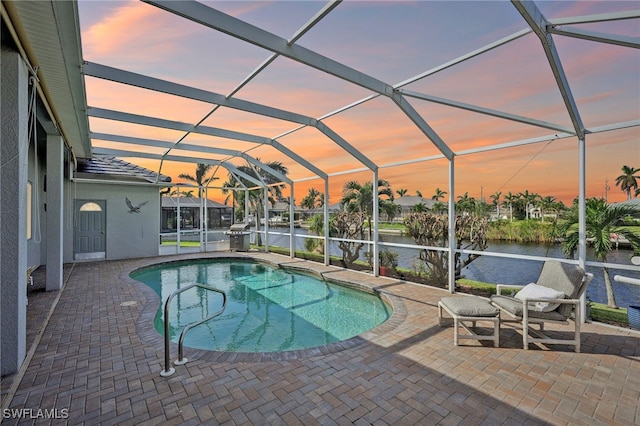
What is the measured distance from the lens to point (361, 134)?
25.8 feet

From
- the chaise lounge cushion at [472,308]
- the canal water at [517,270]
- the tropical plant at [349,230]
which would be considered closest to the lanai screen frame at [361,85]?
the canal water at [517,270]

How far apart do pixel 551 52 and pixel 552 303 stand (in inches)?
129

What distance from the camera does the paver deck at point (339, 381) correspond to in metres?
2.72

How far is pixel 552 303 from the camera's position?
13.6ft

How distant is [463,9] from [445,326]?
463 centimetres

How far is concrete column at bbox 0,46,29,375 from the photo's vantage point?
3143 mm

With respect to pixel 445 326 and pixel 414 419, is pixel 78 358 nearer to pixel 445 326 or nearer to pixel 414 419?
pixel 414 419

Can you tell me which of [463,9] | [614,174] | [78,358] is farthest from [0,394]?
[614,174]

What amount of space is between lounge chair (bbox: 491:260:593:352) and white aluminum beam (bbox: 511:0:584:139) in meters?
2.37

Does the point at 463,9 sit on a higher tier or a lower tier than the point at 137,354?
higher

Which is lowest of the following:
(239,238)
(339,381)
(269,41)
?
(339,381)

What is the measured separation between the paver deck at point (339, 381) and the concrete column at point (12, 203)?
0.47 meters

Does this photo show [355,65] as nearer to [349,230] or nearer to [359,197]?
[349,230]

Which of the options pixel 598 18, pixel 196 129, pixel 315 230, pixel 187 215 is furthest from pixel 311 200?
pixel 598 18
